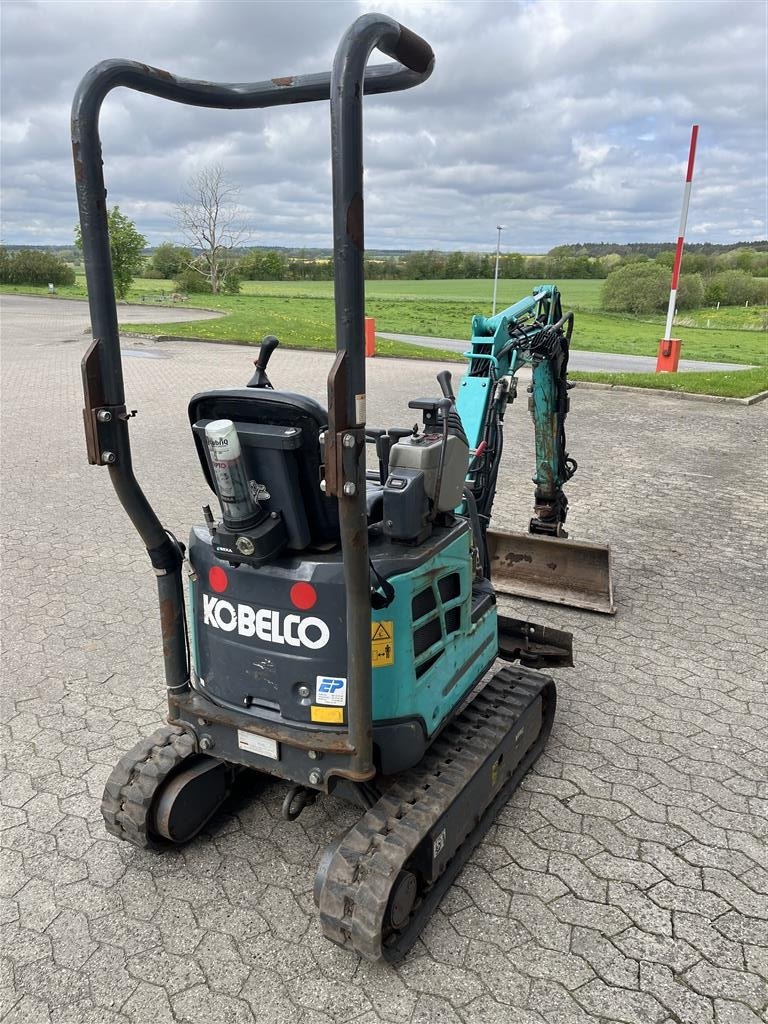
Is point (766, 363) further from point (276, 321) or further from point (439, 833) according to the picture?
point (439, 833)

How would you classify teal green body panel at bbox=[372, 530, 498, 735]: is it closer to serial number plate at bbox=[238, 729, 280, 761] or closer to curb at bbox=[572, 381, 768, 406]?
serial number plate at bbox=[238, 729, 280, 761]

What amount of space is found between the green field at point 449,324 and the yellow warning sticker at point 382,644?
609 inches

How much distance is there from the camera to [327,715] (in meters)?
3.16

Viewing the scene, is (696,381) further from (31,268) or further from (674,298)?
(31,268)

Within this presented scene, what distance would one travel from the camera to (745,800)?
13.5ft

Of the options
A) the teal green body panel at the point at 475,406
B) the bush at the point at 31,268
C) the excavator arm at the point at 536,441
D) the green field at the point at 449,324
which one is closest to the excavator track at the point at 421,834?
the excavator arm at the point at 536,441

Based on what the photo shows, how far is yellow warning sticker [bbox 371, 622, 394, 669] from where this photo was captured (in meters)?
3.15

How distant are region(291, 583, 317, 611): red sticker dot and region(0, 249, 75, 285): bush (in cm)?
5758

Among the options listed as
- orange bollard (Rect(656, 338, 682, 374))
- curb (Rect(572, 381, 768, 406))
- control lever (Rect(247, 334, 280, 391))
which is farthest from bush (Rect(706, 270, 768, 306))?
control lever (Rect(247, 334, 280, 391))

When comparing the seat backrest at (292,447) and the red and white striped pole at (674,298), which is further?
the red and white striped pole at (674,298)

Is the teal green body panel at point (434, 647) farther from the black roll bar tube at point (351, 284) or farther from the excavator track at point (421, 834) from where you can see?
the black roll bar tube at point (351, 284)

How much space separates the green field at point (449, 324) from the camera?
75.6 feet

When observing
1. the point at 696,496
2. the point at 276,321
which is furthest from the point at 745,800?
the point at 276,321

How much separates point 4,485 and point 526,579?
21.4ft
